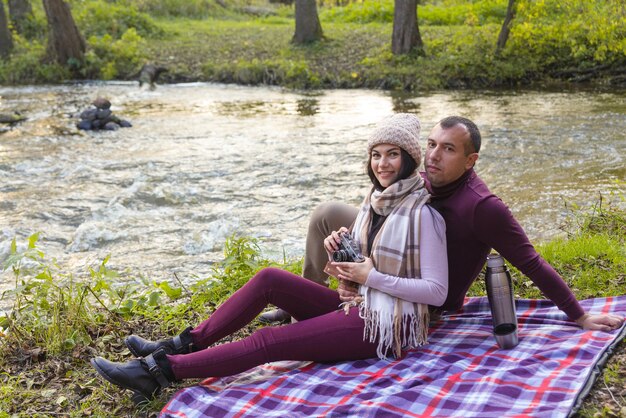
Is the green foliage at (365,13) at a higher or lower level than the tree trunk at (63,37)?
higher

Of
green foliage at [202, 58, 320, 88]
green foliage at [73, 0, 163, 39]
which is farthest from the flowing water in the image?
green foliage at [73, 0, 163, 39]

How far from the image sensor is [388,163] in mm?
3629

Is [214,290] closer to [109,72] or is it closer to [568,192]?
[568,192]

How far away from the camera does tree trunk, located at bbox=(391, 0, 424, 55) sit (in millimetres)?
17984

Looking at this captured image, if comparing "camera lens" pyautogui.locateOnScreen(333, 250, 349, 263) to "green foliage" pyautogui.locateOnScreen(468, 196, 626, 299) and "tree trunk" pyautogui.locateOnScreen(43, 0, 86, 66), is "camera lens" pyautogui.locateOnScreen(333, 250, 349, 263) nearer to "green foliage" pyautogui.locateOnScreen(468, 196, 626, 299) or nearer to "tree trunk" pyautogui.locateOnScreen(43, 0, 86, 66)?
"green foliage" pyautogui.locateOnScreen(468, 196, 626, 299)

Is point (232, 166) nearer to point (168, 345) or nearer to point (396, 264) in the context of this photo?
point (168, 345)

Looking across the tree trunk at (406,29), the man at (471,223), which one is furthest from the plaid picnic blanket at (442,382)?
the tree trunk at (406,29)

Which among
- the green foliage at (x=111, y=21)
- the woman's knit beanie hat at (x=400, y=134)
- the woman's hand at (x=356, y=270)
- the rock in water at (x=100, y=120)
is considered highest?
the green foliage at (x=111, y=21)

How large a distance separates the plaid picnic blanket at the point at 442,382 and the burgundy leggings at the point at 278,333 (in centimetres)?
10

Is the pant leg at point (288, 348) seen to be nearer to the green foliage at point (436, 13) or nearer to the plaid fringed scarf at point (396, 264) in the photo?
the plaid fringed scarf at point (396, 264)

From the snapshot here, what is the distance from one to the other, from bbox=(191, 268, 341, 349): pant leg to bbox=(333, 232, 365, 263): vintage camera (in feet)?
0.95

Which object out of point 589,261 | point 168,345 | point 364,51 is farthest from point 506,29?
point 168,345

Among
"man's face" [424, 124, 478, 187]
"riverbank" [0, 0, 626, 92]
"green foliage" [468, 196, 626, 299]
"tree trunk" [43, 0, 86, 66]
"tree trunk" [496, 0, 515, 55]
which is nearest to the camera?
"man's face" [424, 124, 478, 187]

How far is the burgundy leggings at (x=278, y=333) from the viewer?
3557 millimetres
